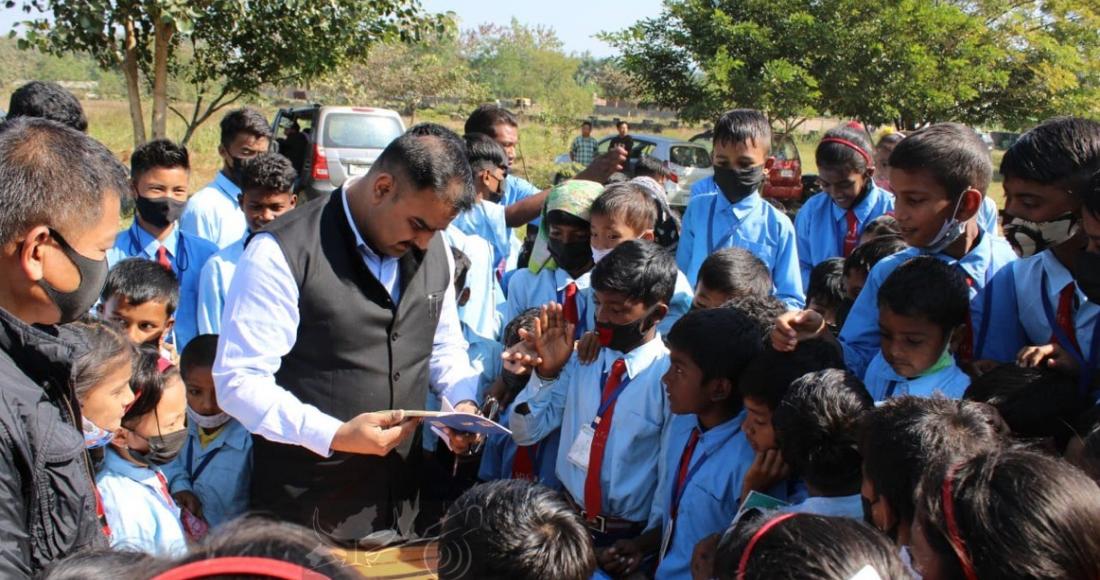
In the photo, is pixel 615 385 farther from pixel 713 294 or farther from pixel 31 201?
pixel 31 201

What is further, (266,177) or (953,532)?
(266,177)

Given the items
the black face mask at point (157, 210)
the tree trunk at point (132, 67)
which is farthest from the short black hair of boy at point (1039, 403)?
the tree trunk at point (132, 67)

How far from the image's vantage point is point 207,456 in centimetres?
305

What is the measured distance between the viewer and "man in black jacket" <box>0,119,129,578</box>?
148 cm

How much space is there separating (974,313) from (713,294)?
1.02m

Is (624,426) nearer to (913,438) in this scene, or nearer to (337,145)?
(913,438)

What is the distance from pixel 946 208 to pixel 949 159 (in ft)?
0.46

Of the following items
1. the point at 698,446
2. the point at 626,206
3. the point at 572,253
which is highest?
the point at 626,206

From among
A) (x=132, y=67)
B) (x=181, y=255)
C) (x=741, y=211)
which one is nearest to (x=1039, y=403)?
(x=741, y=211)

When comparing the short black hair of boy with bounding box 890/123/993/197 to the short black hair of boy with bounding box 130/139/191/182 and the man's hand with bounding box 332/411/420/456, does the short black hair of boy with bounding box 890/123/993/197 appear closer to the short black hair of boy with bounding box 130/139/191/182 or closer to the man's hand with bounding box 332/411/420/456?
the man's hand with bounding box 332/411/420/456

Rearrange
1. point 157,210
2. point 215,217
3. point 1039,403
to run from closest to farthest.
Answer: point 1039,403
point 157,210
point 215,217

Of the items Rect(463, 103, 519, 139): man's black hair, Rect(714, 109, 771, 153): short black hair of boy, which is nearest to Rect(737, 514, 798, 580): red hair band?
Rect(714, 109, 771, 153): short black hair of boy

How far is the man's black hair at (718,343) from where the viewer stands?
265cm

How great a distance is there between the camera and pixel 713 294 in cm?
333
